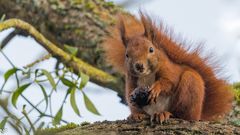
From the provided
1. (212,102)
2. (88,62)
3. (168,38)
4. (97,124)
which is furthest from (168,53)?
(88,62)

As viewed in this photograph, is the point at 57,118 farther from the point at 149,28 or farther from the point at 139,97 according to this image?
the point at 149,28

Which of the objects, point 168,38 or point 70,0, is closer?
point 168,38

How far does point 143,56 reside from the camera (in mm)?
2959

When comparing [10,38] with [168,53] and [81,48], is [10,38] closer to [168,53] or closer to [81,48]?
[81,48]

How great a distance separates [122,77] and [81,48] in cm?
39

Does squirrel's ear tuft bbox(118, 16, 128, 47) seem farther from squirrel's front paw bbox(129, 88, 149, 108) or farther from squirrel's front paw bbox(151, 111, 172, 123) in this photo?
squirrel's front paw bbox(151, 111, 172, 123)

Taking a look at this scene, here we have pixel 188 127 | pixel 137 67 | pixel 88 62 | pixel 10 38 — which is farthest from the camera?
pixel 88 62

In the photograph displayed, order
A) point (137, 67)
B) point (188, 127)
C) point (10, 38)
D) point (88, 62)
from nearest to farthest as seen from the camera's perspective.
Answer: point (188, 127) → point (137, 67) → point (10, 38) → point (88, 62)

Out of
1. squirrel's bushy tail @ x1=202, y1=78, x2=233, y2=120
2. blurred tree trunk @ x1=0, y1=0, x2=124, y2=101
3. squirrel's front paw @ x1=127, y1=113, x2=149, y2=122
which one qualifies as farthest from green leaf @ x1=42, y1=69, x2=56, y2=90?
blurred tree trunk @ x1=0, y1=0, x2=124, y2=101

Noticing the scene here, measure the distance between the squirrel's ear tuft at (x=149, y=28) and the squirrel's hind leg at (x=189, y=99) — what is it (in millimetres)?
297

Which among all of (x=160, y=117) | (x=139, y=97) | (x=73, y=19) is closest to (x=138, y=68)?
(x=139, y=97)

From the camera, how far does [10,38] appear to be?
144 inches

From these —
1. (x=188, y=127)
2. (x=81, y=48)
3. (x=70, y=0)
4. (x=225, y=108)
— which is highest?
(x=70, y=0)

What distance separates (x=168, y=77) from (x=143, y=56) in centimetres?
17
